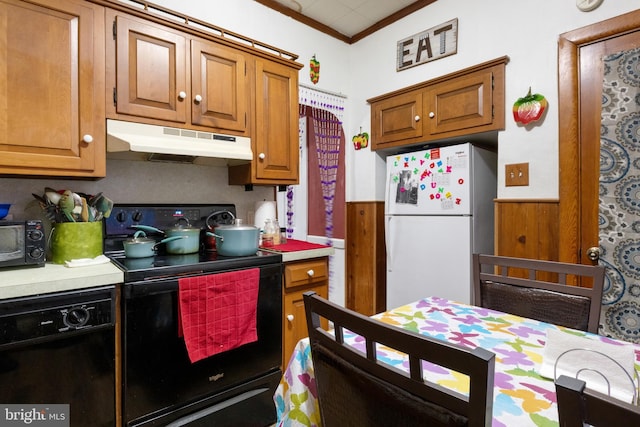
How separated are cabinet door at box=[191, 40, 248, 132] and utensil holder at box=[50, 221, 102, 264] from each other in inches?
30.7

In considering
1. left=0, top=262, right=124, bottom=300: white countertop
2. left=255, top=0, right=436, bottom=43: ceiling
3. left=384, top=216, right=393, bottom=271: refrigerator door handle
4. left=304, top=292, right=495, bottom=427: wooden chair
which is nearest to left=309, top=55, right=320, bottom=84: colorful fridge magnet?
left=255, top=0, right=436, bottom=43: ceiling

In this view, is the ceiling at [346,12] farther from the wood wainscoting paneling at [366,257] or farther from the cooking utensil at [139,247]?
the cooking utensil at [139,247]

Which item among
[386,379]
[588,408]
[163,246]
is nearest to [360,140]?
[163,246]

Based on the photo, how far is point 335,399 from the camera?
72cm

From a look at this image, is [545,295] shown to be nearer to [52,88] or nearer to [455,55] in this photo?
[455,55]

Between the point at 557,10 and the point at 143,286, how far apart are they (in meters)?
2.69

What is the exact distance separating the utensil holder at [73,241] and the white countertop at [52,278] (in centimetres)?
7

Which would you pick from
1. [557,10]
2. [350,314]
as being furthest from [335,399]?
[557,10]

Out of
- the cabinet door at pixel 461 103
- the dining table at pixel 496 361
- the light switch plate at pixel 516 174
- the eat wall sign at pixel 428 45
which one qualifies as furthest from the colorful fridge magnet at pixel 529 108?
the dining table at pixel 496 361

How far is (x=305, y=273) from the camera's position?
1.99 m

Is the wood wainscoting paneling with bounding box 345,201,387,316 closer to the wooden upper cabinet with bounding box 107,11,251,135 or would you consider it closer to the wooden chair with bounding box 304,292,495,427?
the wooden upper cabinet with bounding box 107,11,251,135

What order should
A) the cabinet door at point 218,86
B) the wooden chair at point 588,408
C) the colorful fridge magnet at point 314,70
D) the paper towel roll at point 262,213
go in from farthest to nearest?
the colorful fridge magnet at point 314,70, the paper towel roll at point 262,213, the cabinet door at point 218,86, the wooden chair at point 588,408

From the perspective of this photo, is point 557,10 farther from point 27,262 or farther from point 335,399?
point 27,262

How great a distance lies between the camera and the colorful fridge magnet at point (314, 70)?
9.40 feet
